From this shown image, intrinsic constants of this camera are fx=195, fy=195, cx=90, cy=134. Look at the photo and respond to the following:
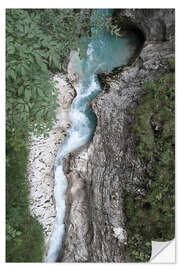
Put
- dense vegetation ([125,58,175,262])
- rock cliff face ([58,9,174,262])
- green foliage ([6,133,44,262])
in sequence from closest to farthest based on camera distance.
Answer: dense vegetation ([125,58,175,262]), green foliage ([6,133,44,262]), rock cliff face ([58,9,174,262])

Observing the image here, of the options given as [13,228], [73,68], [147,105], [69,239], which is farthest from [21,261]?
[73,68]

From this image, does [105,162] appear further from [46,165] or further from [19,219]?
[19,219]

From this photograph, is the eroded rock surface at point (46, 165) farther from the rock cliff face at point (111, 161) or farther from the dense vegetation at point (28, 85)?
the rock cliff face at point (111, 161)

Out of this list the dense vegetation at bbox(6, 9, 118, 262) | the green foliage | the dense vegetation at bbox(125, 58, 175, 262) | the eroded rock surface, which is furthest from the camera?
the eroded rock surface

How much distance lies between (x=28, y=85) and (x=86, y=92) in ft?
4.93

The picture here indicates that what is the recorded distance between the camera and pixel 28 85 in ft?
7.18

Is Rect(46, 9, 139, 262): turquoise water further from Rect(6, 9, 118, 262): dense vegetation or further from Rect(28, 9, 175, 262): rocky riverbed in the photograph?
Rect(6, 9, 118, 262): dense vegetation

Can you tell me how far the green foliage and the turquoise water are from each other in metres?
0.39

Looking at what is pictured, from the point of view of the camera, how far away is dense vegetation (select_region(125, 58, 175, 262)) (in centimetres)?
266

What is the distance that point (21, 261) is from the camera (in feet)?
8.66

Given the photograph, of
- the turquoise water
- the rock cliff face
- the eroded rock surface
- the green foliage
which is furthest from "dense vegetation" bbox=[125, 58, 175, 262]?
the green foliage

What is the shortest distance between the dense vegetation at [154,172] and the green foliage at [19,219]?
1445 mm

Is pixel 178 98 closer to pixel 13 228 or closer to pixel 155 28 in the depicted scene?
pixel 155 28

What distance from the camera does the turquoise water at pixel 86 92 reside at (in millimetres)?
3400
